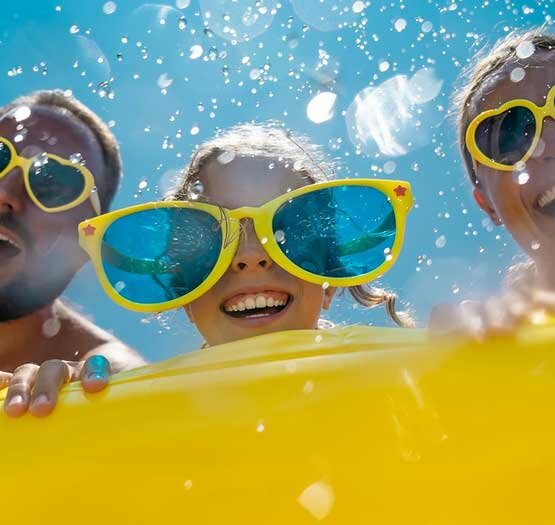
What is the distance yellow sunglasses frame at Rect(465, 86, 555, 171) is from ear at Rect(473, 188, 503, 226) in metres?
0.28

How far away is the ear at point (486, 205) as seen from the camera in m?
3.13

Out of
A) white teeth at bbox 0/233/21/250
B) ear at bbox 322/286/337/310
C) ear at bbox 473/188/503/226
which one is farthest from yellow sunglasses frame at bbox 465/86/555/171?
white teeth at bbox 0/233/21/250

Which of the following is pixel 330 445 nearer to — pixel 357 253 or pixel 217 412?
pixel 217 412

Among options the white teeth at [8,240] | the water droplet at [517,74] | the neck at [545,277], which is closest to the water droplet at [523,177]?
the neck at [545,277]

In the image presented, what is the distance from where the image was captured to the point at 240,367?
1.28 m

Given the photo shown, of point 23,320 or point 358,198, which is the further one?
point 23,320

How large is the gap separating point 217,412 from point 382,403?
27 cm

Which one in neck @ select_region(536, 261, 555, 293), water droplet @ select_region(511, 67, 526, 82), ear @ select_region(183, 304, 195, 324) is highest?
Answer: water droplet @ select_region(511, 67, 526, 82)

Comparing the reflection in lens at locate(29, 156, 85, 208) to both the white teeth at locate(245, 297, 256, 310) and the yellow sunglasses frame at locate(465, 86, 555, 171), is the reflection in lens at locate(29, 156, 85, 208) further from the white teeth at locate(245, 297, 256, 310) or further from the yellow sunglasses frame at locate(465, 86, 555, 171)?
the yellow sunglasses frame at locate(465, 86, 555, 171)

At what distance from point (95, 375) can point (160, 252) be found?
102 centimetres

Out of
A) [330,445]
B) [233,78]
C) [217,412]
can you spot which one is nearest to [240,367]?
[217,412]

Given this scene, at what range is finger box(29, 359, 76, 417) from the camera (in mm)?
1284

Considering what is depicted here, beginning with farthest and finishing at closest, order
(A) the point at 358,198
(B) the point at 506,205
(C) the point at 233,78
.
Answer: (C) the point at 233,78, (B) the point at 506,205, (A) the point at 358,198

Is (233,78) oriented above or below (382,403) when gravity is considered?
above
